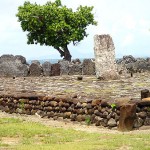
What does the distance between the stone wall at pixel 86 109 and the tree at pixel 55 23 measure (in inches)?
1650

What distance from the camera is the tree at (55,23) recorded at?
211 ft

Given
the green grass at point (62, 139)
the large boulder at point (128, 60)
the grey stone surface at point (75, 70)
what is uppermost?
the large boulder at point (128, 60)

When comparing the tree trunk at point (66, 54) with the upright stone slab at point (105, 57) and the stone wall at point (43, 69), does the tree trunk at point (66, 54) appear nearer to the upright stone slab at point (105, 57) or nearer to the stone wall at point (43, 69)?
the stone wall at point (43, 69)

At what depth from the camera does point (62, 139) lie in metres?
15.4

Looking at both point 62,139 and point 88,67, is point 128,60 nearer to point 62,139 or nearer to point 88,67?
point 88,67

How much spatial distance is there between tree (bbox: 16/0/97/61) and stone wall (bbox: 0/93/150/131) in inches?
1650

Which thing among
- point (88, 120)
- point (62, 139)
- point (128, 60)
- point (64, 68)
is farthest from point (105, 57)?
point (62, 139)

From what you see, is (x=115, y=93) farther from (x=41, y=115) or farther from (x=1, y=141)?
(x=1, y=141)

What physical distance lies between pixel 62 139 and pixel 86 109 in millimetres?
3626

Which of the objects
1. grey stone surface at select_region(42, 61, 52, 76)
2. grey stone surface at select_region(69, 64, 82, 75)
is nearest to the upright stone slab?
grey stone surface at select_region(69, 64, 82, 75)

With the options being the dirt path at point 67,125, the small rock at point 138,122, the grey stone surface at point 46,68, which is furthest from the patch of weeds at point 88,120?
the grey stone surface at point 46,68

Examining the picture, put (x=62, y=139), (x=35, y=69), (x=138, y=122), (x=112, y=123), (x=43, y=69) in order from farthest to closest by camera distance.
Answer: (x=43, y=69)
(x=35, y=69)
(x=112, y=123)
(x=138, y=122)
(x=62, y=139)

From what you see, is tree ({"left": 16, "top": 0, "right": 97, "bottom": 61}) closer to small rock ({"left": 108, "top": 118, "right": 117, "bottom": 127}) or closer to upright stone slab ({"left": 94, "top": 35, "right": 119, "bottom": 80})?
upright stone slab ({"left": 94, "top": 35, "right": 119, "bottom": 80})

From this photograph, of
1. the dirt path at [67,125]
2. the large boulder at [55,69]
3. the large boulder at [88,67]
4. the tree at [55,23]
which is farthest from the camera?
the tree at [55,23]
